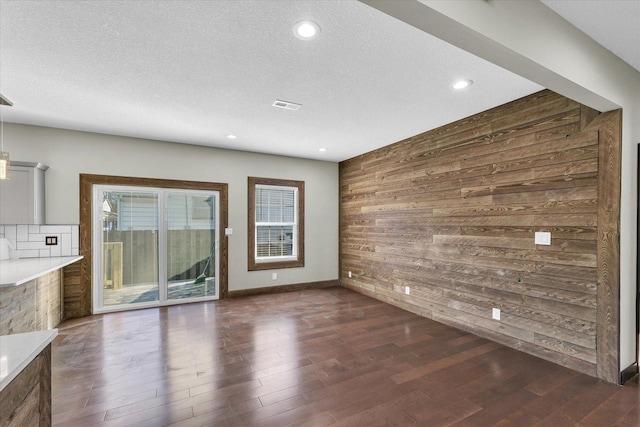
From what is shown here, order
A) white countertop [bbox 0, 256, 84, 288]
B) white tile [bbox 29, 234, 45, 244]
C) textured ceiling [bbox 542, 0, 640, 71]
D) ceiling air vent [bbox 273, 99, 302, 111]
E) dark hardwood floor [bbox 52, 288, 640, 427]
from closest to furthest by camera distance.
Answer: textured ceiling [bbox 542, 0, 640, 71], dark hardwood floor [bbox 52, 288, 640, 427], white countertop [bbox 0, 256, 84, 288], ceiling air vent [bbox 273, 99, 302, 111], white tile [bbox 29, 234, 45, 244]

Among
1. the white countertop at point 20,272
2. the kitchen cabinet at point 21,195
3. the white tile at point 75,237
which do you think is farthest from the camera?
the white tile at point 75,237

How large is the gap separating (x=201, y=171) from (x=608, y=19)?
516cm

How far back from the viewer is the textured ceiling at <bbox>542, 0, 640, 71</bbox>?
1868mm

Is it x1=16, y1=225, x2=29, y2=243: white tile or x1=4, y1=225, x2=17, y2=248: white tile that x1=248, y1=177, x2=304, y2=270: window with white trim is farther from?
x1=4, y1=225, x2=17, y2=248: white tile

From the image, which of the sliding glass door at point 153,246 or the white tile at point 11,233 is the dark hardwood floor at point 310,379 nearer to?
the sliding glass door at point 153,246

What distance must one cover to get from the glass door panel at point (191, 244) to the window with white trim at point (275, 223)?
72cm

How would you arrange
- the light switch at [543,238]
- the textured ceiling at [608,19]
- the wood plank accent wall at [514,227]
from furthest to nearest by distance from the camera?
the light switch at [543,238] → the wood plank accent wall at [514,227] → the textured ceiling at [608,19]

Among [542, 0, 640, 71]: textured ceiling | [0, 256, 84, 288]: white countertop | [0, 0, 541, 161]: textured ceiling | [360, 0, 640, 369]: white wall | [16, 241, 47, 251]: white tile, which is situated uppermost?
[542, 0, 640, 71]: textured ceiling

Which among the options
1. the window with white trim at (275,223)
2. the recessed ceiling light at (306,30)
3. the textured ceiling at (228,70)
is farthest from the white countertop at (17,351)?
the window with white trim at (275,223)

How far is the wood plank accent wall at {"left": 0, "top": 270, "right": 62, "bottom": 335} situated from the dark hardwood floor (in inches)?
12.4

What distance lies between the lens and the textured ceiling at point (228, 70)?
6.16ft

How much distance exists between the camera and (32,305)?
127 inches

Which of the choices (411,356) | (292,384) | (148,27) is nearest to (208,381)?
(292,384)

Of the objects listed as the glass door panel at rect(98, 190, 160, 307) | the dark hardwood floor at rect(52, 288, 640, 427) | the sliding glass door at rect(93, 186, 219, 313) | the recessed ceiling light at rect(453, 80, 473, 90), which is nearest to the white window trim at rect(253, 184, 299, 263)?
the sliding glass door at rect(93, 186, 219, 313)
